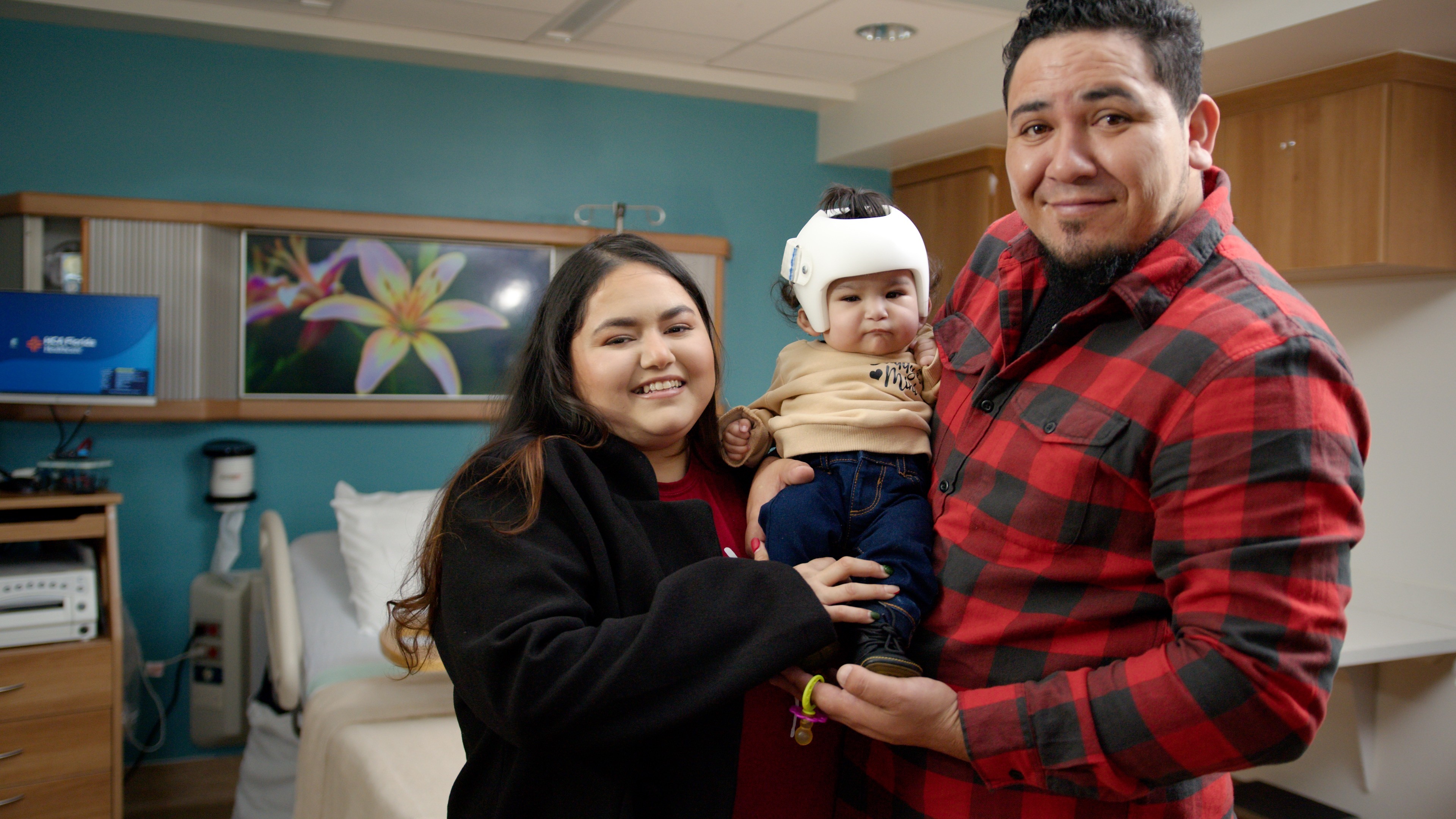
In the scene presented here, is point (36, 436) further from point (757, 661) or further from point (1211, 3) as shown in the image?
point (1211, 3)

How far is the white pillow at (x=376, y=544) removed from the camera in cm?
309

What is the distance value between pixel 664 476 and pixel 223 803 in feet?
9.37

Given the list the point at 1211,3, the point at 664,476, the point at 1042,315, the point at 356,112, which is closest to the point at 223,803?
the point at 356,112

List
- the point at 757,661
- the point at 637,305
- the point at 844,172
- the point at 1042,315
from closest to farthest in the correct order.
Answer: the point at 757,661 → the point at 1042,315 → the point at 637,305 → the point at 844,172

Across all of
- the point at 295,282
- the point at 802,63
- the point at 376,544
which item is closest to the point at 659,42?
the point at 802,63

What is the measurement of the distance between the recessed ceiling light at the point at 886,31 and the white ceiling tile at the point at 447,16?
102cm

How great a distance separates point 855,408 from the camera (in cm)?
135

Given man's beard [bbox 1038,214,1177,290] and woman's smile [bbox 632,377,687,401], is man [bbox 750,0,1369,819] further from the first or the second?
woman's smile [bbox 632,377,687,401]

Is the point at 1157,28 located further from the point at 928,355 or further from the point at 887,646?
the point at 887,646

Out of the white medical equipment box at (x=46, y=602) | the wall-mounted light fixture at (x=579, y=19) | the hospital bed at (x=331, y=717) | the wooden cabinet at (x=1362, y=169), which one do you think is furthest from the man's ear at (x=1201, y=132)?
the white medical equipment box at (x=46, y=602)

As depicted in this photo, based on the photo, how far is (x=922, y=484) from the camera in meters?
1.30

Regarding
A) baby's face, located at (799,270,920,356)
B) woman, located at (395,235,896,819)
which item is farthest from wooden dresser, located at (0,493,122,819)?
baby's face, located at (799,270,920,356)

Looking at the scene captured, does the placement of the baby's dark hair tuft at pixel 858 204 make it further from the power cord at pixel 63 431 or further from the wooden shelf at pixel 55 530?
the power cord at pixel 63 431

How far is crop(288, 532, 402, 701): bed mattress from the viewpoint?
280 centimetres
